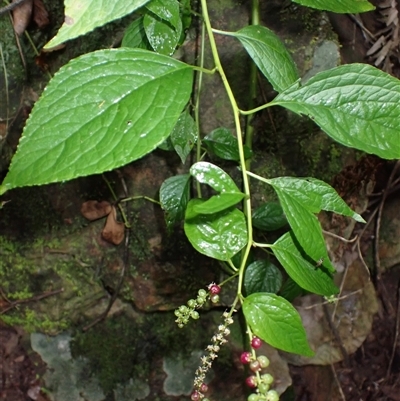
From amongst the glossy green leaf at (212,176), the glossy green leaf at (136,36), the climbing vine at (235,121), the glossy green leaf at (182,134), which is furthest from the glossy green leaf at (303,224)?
the glossy green leaf at (136,36)

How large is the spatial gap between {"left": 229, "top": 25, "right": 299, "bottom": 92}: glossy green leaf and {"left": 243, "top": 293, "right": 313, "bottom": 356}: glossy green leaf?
0.36 metres

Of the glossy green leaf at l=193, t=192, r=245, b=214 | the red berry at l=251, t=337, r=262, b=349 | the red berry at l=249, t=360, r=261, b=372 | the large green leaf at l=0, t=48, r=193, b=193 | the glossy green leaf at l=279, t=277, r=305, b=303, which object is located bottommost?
the glossy green leaf at l=279, t=277, r=305, b=303

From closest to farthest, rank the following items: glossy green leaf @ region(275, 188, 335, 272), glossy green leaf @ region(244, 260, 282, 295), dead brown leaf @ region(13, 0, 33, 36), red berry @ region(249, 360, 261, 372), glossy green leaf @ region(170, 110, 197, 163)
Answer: red berry @ region(249, 360, 261, 372)
glossy green leaf @ region(275, 188, 335, 272)
glossy green leaf @ region(170, 110, 197, 163)
glossy green leaf @ region(244, 260, 282, 295)
dead brown leaf @ region(13, 0, 33, 36)

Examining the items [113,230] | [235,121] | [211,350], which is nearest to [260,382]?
[211,350]

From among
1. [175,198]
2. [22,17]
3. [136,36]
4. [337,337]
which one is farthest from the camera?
[337,337]

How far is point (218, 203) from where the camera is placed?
2.15 feet

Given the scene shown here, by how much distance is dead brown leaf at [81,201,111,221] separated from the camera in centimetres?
154

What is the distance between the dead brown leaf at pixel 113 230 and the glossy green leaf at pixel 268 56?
86 centimetres

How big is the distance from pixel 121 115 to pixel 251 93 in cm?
76

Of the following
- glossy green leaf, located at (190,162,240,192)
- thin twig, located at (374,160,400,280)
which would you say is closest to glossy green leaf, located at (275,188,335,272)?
glossy green leaf, located at (190,162,240,192)

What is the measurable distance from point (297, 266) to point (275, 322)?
0.14 meters

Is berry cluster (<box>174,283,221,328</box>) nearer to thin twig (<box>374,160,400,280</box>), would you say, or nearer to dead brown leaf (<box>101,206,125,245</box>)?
dead brown leaf (<box>101,206,125,245</box>)

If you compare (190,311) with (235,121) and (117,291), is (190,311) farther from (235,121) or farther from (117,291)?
(117,291)

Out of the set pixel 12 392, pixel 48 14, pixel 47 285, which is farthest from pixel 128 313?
pixel 48 14
